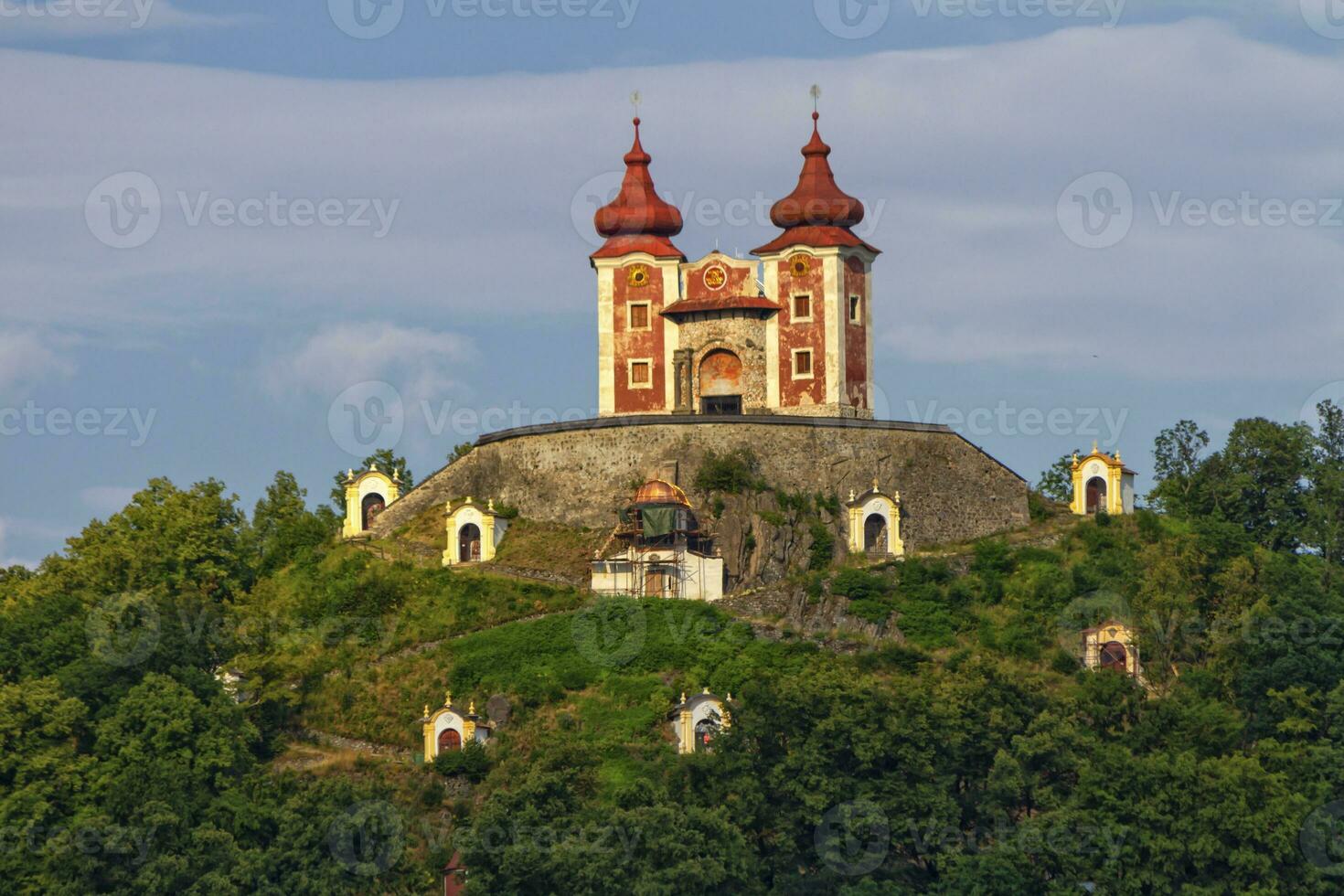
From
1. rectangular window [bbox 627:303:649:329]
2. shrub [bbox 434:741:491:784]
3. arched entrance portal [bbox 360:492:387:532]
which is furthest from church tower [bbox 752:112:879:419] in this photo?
shrub [bbox 434:741:491:784]

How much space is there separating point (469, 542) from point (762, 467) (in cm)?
973

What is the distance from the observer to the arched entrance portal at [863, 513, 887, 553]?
293 ft

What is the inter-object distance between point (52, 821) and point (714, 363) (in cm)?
3131

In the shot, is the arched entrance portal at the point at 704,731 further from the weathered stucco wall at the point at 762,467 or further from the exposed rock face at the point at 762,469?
the weathered stucco wall at the point at 762,467

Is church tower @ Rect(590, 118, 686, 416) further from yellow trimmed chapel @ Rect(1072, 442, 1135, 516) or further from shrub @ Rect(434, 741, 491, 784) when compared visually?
shrub @ Rect(434, 741, 491, 784)

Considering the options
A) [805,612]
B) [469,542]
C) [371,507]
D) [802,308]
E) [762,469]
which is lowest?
[805,612]

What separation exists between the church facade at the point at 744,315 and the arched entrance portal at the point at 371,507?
26.9 feet

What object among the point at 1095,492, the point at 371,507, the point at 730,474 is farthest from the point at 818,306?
the point at 371,507

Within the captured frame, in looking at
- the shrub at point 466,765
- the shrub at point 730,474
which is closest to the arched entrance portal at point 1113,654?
the shrub at point 730,474

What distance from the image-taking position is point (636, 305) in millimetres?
96438

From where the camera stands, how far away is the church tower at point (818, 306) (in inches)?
3706

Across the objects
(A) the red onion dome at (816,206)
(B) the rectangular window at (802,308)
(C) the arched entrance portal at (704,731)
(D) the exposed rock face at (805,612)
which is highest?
(A) the red onion dome at (816,206)

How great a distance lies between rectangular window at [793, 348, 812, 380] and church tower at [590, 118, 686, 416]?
4231 mm

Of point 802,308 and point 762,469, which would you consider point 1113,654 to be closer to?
point 762,469
